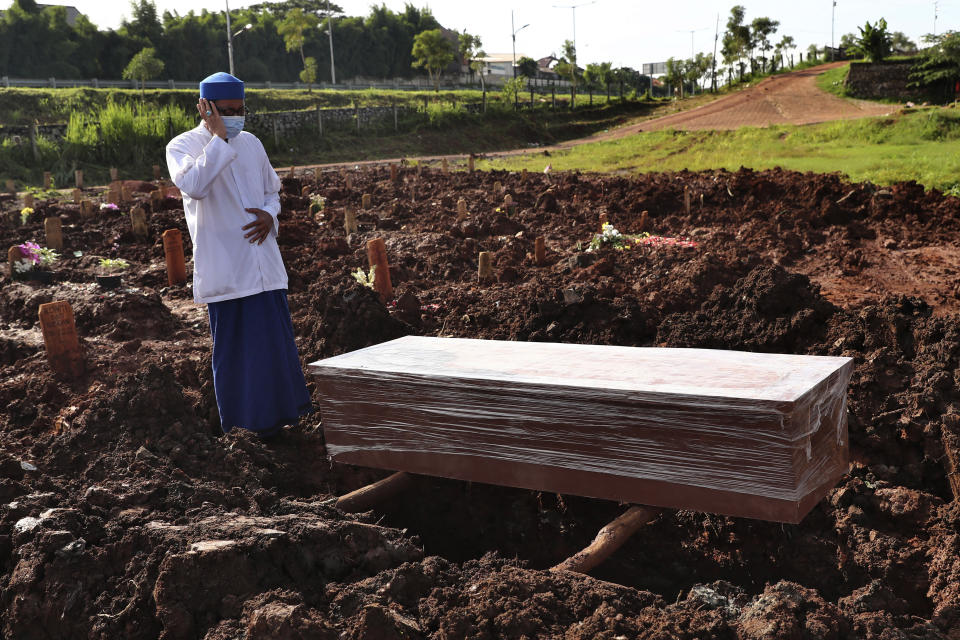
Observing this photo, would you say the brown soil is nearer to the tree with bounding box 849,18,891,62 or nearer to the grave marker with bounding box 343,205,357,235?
the grave marker with bounding box 343,205,357,235

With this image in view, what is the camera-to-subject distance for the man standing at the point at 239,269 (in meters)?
3.78

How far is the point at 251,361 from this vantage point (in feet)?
12.8

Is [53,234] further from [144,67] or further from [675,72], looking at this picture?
[675,72]

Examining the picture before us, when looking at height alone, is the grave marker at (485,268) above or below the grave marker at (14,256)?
below

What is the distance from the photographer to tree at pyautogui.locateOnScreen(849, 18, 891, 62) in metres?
37.1

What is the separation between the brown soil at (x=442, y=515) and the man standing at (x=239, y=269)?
0.87 ft

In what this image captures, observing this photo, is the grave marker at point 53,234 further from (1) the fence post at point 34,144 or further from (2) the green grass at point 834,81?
(2) the green grass at point 834,81

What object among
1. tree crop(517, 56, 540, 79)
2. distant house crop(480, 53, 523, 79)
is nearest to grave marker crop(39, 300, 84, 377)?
tree crop(517, 56, 540, 79)

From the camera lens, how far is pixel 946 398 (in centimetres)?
340

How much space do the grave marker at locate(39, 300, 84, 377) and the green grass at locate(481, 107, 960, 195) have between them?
38.4 ft

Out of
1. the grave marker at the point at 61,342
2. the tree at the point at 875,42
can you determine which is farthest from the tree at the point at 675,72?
the grave marker at the point at 61,342

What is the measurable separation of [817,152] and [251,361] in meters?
17.4

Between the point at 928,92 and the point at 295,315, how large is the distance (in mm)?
33826

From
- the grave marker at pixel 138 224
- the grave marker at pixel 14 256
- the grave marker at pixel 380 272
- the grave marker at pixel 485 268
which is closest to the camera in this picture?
the grave marker at pixel 380 272
